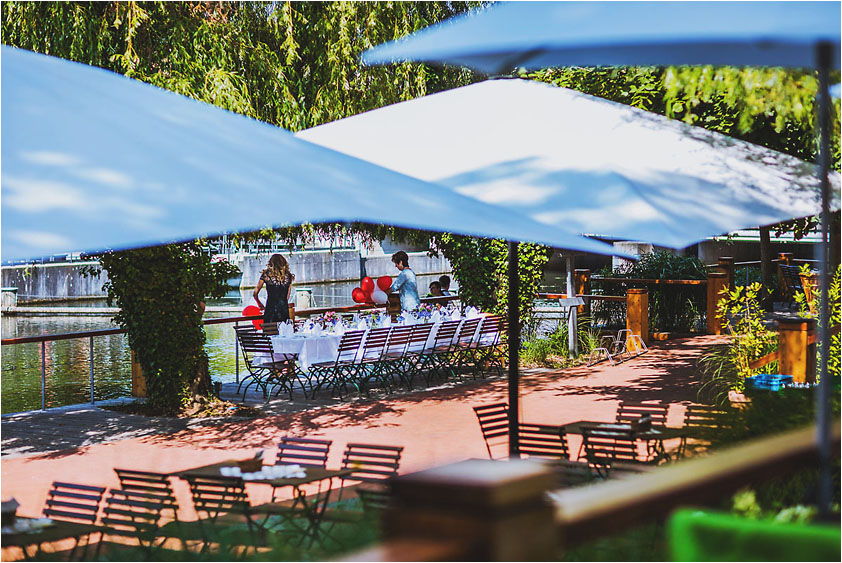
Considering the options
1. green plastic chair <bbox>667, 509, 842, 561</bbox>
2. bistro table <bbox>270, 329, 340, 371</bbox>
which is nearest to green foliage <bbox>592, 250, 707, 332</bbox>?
bistro table <bbox>270, 329, 340, 371</bbox>

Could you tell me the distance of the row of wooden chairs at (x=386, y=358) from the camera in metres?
12.5

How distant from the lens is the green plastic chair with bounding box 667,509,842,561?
2.53 m

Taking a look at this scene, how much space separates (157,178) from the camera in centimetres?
377

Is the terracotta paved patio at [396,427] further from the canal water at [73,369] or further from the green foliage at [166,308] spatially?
the canal water at [73,369]

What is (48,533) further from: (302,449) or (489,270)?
(489,270)

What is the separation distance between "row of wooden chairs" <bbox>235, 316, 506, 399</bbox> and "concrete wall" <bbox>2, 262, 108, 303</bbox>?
2968cm

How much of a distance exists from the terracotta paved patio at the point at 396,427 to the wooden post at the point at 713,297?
12.5 ft

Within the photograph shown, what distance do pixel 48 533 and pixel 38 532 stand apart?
5 centimetres

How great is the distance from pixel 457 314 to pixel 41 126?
10.8 metres

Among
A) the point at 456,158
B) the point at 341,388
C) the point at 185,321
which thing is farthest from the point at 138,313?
the point at 456,158

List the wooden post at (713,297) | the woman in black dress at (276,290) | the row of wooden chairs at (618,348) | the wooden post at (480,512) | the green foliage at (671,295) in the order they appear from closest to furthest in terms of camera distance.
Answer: the wooden post at (480,512), the woman in black dress at (276,290), the row of wooden chairs at (618,348), the wooden post at (713,297), the green foliage at (671,295)

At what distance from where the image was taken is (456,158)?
6.65 metres

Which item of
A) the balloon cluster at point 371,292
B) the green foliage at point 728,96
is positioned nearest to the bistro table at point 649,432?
the green foliage at point 728,96

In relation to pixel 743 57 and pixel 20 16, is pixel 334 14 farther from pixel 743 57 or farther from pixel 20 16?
pixel 743 57
